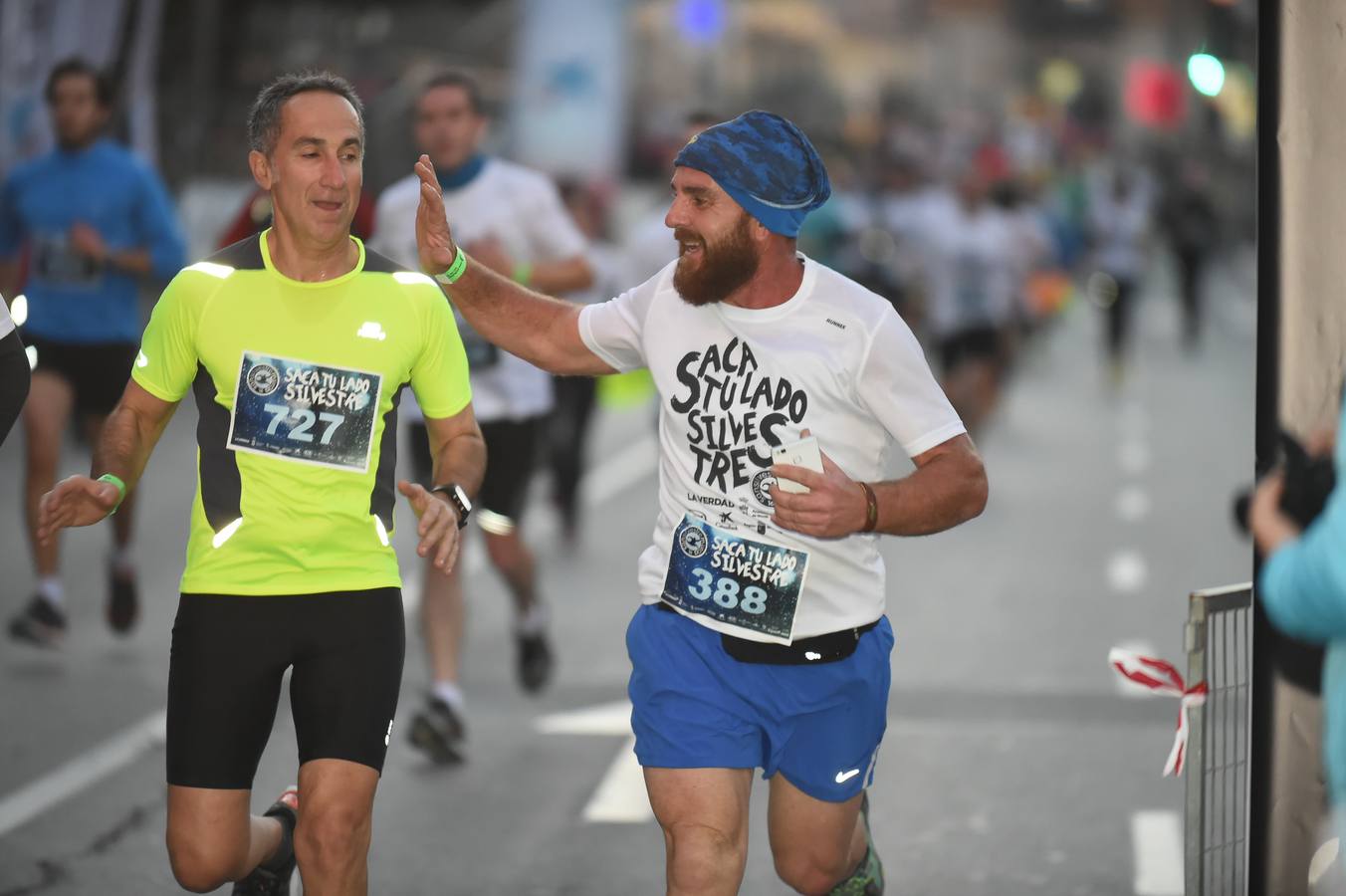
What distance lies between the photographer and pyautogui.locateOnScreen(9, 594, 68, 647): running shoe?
912 cm

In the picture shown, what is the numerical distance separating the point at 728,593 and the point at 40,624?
5.00 m

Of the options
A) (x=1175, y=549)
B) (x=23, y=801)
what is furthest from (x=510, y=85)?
(x=23, y=801)

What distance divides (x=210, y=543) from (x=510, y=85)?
2418cm

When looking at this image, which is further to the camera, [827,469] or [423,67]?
[423,67]

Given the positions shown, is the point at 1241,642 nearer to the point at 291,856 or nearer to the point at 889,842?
the point at 889,842

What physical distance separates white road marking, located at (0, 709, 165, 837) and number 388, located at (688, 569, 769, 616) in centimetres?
291

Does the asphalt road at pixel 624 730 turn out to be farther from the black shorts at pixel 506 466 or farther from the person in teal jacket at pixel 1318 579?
the person in teal jacket at pixel 1318 579

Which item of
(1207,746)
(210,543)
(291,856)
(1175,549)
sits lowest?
(1175,549)

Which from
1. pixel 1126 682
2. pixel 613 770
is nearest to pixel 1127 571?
pixel 1126 682

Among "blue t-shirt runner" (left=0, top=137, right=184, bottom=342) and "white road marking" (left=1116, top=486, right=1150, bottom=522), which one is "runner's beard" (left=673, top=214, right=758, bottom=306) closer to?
"blue t-shirt runner" (left=0, top=137, right=184, bottom=342)

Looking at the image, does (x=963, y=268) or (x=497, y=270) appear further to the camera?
(x=963, y=268)

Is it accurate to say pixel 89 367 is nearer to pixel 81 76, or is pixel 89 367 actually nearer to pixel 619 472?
pixel 81 76

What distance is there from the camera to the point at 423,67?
83.8 feet

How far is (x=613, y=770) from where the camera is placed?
775 cm
